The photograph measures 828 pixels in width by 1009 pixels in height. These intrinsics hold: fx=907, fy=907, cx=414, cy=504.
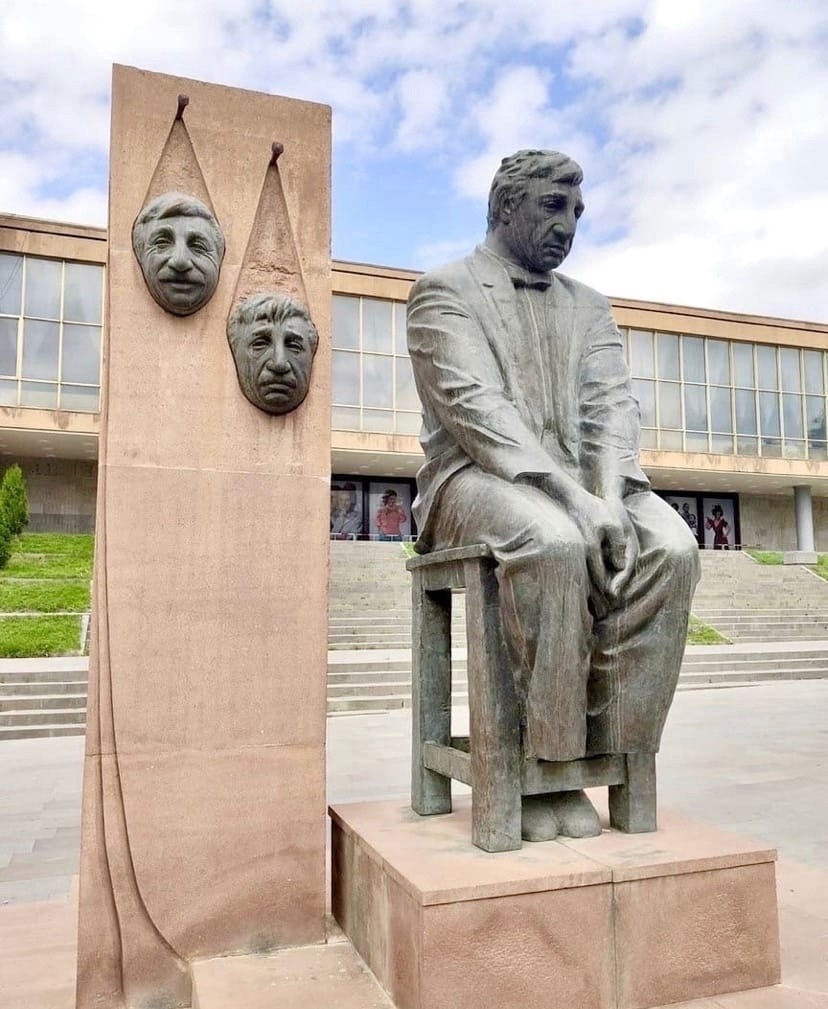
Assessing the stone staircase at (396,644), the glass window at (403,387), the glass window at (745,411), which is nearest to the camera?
the stone staircase at (396,644)

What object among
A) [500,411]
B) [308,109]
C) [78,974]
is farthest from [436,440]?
[78,974]

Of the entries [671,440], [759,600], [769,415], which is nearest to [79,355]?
[759,600]

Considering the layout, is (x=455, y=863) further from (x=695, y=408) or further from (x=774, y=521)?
(x=774, y=521)

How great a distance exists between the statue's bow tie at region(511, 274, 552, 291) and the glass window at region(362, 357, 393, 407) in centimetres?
2739

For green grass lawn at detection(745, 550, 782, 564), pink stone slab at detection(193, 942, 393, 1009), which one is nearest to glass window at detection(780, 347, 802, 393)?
green grass lawn at detection(745, 550, 782, 564)

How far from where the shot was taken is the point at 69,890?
13.5ft

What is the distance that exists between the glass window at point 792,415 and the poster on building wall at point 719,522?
4629 mm

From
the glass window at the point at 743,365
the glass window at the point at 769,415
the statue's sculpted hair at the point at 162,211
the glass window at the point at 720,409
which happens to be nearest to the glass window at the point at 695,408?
the glass window at the point at 720,409

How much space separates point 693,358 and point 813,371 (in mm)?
5430

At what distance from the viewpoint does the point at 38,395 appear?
2688cm

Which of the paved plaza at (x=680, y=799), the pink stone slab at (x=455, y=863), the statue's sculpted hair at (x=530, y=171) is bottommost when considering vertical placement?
the paved plaza at (x=680, y=799)

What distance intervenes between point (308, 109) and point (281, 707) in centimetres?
196

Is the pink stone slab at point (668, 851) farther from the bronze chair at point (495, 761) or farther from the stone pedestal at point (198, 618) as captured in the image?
the stone pedestal at point (198, 618)

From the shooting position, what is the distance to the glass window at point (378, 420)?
1189 inches
